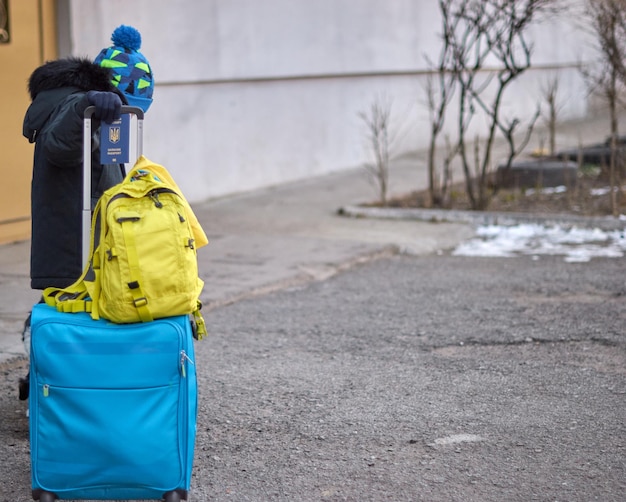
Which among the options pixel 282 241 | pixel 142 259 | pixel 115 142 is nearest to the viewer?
pixel 142 259

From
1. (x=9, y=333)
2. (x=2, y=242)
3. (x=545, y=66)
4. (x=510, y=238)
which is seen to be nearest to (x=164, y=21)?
(x=2, y=242)

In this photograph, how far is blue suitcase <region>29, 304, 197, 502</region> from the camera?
3.28 metres

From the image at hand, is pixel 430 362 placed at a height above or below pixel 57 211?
below

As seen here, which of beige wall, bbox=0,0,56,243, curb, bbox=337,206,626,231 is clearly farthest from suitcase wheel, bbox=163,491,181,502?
curb, bbox=337,206,626,231

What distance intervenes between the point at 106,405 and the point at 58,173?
3.82 feet

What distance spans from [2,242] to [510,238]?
4.80 meters

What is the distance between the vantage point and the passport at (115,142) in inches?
→ 140

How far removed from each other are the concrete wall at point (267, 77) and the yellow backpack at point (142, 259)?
20.6 feet

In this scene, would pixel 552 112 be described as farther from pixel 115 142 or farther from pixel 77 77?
pixel 115 142

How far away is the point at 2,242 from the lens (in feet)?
28.7

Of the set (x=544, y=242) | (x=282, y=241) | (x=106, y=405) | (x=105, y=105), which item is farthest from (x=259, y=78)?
(x=106, y=405)

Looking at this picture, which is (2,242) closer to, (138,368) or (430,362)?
(430,362)

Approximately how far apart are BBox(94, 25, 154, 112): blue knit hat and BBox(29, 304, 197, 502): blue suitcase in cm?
112

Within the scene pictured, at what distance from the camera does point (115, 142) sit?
141 inches
